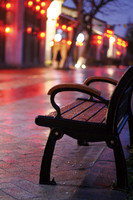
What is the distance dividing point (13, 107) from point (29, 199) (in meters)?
5.89

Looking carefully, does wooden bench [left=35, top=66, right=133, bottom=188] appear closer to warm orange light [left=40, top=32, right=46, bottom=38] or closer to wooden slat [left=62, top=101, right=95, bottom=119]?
wooden slat [left=62, top=101, right=95, bottom=119]

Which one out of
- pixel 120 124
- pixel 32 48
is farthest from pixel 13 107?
pixel 32 48

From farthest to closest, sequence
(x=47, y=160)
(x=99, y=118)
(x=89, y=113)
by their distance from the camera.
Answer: (x=89, y=113) < (x=99, y=118) < (x=47, y=160)

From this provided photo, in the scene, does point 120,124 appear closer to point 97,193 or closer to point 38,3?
point 97,193

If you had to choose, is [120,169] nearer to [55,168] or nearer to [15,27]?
[55,168]

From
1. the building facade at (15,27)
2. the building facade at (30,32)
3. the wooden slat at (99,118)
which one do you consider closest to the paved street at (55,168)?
the wooden slat at (99,118)

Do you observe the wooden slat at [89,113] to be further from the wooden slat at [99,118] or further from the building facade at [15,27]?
the building facade at [15,27]

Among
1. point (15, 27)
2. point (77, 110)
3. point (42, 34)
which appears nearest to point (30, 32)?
point (15, 27)

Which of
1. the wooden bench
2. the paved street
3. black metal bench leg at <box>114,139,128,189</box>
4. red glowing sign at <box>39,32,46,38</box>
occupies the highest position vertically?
red glowing sign at <box>39,32,46,38</box>

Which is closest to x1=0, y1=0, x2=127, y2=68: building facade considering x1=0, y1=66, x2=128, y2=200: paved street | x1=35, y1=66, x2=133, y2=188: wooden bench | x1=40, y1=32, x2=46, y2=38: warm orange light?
x1=40, y1=32, x2=46, y2=38: warm orange light

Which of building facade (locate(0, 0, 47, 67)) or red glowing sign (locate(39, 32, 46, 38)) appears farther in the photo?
red glowing sign (locate(39, 32, 46, 38))

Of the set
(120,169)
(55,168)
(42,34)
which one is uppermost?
(42,34)

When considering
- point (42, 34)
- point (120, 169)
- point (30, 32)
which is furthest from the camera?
point (42, 34)

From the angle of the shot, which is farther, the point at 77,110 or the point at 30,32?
the point at 30,32
